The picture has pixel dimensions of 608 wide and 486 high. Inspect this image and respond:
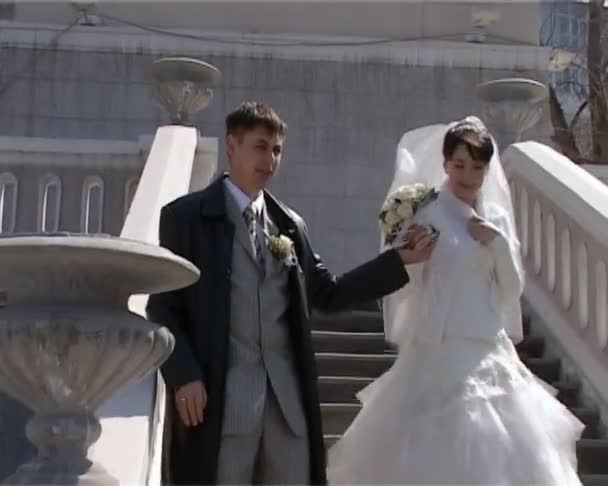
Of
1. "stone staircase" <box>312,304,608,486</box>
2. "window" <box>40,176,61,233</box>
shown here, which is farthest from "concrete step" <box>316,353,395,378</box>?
"window" <box>40,176,61,233</box>

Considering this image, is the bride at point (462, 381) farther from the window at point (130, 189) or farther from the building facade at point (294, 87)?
the building facade at point (294, 87)

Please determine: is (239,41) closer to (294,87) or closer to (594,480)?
(294,87)

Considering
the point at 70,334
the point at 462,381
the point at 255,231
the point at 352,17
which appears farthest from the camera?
the point at 352,17

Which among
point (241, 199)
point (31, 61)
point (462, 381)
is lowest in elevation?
point (462, 381)

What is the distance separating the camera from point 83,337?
2982 mm

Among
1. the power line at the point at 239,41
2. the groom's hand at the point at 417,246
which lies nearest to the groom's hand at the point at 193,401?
the groom's hand at the point at 417,246

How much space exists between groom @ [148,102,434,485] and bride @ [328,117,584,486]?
75 centimetres

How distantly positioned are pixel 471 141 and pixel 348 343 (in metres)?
2.53

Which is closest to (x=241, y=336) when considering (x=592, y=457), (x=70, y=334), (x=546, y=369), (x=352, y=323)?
(x=70, y=334)

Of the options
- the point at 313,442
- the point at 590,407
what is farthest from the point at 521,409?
the point at 590,407

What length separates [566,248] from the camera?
702cm

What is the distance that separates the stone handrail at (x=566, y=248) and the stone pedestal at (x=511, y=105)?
62cm

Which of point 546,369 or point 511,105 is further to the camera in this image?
point 511,105

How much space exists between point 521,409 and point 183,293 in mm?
1353
